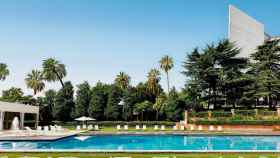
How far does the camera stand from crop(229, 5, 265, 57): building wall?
56.1 meters

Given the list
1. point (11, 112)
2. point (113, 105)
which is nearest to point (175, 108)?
point (113, 105)

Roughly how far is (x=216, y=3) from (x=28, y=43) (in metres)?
13.7

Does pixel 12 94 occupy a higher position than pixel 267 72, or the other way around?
pixel 267 72

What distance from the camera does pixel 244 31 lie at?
57.2 metres

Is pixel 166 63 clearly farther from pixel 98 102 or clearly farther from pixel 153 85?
pixel 98 102

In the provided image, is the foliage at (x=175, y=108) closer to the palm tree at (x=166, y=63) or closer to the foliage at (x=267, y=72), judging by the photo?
the foliage at (x=267, y=72)

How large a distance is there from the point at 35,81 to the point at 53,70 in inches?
148

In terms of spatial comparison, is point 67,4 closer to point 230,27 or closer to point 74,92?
point 74,92

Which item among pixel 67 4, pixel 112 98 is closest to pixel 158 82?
pixel 112 98

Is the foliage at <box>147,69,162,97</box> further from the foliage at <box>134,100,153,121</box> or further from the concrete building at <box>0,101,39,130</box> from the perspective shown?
the concrete building at <box>0,101,39,130</box>

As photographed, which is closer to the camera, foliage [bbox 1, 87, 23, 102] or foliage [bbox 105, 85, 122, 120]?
foliage [bbox 105, 85, 122, 120]

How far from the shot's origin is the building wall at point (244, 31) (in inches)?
2210

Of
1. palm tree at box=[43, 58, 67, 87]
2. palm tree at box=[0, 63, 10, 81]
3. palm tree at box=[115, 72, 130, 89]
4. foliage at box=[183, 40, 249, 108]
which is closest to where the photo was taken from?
foliage at box=[183, 40, 249, 108]

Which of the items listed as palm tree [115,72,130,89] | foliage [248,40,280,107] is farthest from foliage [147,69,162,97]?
foliage [248,40,280,107]
